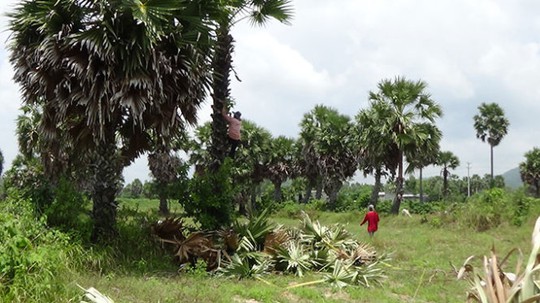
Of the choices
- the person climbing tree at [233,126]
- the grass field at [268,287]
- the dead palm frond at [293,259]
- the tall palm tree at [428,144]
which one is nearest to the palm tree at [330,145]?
the tall palm tree at [428,144]

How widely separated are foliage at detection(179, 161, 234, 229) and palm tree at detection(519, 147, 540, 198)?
46200 mm

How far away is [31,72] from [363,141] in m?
21.9

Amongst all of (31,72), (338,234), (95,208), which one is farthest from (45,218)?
(338,234)

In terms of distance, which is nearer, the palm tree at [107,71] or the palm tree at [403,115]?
the palm tree at [107,71]

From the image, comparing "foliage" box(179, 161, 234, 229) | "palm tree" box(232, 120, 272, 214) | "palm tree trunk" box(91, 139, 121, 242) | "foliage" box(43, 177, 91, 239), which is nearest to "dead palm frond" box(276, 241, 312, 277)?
"foliage" box(179, 161, 234, 229)

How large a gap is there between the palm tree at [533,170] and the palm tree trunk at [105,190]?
159 ft

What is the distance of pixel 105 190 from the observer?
947 centimetres

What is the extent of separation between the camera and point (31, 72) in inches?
356

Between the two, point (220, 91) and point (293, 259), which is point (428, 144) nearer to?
point (220, 91)

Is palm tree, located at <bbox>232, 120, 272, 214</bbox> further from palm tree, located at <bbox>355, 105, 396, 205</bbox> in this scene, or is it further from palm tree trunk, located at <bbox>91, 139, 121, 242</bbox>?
palm tree trunk, located at <bbox>91, 139, 121, 242</bbox>

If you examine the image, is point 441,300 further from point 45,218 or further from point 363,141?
point 363,141

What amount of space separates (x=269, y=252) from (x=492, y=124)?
152 feet

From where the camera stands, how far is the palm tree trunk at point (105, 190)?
371 inches

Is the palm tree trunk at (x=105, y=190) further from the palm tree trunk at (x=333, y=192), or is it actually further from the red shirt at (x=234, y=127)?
the palm tree trunk at (x=333, y=192)
